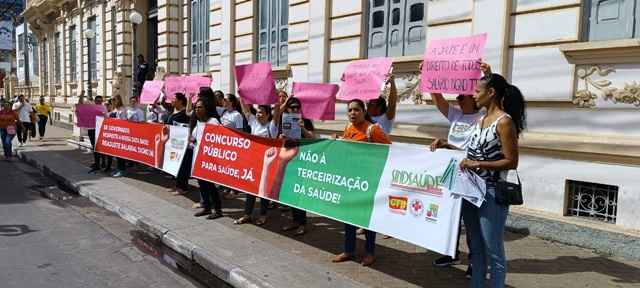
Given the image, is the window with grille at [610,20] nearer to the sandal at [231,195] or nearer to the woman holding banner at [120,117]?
the sandal at [231,195]

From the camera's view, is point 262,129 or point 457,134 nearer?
point 457,134

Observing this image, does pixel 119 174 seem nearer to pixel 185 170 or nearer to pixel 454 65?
pixel 185 170

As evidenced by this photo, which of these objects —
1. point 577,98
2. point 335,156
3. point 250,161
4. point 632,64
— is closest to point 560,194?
point 577,98

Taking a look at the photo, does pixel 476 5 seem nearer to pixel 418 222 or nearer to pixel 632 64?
pixel 632 64

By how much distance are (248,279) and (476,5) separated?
5028 millimetres

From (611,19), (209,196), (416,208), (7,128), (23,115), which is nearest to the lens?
(416,208)

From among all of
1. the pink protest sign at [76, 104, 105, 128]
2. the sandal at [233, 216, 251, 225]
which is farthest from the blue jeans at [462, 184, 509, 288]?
the pink protest sign at [76, 104, 105, 128]

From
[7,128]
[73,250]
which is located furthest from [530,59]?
[7,128]

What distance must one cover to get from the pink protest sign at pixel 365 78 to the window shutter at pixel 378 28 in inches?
113

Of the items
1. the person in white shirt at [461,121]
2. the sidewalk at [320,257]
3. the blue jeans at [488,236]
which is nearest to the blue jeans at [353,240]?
the sidewalk at [320,257]

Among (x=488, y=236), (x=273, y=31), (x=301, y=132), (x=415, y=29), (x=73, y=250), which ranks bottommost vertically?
(x=73, y=250)

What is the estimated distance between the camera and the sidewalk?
14.7 feet

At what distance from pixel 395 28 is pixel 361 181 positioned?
4.48 metres

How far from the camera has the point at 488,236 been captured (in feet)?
11.5
